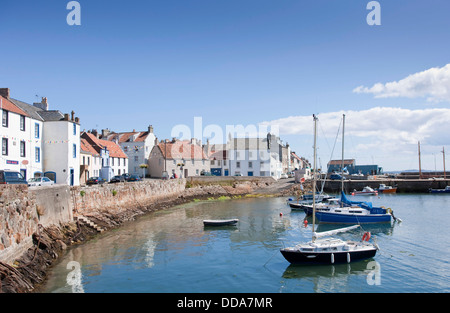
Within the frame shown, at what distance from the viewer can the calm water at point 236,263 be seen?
18.7 meters

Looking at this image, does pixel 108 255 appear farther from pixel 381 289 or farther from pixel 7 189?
pixel 381 289

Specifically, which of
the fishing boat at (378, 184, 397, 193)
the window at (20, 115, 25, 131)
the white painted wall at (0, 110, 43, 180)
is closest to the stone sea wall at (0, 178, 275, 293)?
the white painted wall at (0, 110, 43, 180)

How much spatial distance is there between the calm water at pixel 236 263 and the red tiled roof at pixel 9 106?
685 inches

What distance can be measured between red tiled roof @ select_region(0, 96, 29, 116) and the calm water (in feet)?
57.1

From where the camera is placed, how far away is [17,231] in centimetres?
2083

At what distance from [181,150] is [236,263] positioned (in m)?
61.4

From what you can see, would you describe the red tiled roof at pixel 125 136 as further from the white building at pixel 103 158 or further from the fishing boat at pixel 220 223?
the fishing boat at pixel 220 223

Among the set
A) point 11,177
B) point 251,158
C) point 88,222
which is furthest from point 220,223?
point 251,158

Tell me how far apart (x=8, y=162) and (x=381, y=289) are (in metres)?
36.3

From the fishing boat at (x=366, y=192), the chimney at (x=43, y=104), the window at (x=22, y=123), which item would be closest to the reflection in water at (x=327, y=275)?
the window at (x=22, y=123)

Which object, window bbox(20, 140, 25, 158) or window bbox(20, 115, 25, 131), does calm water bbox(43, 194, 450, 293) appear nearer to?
window bbox(20, 140, 25, 158)

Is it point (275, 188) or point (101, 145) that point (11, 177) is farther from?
point (275, 188)

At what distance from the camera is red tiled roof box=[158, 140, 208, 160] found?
7825 centimetres

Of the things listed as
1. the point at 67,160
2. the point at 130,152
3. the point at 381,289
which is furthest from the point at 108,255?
the point at 130,152
